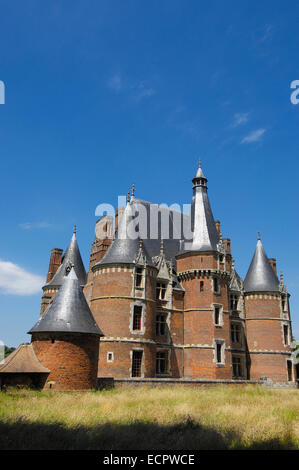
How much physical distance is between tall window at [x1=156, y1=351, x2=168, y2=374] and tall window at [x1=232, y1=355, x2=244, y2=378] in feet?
25.7

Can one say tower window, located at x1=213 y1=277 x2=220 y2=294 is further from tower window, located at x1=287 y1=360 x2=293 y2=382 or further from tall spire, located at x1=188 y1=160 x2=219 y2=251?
tower window, located at x1=287 y1=360 x2=293 y2=382

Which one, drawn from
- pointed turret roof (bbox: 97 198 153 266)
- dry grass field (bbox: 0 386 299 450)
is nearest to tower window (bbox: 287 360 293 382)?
pointed turret roof (bbox: 97 198 153 266)

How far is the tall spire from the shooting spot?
113ft

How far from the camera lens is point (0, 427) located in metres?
10.2

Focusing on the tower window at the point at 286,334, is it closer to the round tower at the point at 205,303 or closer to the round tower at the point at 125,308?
the round tower at the point at 205,303

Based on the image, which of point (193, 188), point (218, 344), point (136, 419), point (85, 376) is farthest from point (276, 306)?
point (136, 419)

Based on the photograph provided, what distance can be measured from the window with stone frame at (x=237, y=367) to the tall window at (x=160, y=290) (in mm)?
9544

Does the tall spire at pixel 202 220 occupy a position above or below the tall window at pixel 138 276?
above

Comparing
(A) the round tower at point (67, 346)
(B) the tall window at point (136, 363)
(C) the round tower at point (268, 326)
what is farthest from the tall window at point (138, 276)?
(C) the round tower at point (268, 326)

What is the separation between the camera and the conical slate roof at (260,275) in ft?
125

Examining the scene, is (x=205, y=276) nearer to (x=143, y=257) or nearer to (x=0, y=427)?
(x=143, y=257)

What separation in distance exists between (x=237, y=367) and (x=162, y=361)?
8667mm

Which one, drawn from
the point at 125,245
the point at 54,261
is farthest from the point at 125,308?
the point at 54,261

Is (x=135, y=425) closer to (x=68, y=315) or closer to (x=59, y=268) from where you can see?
(x=68, y=315)
